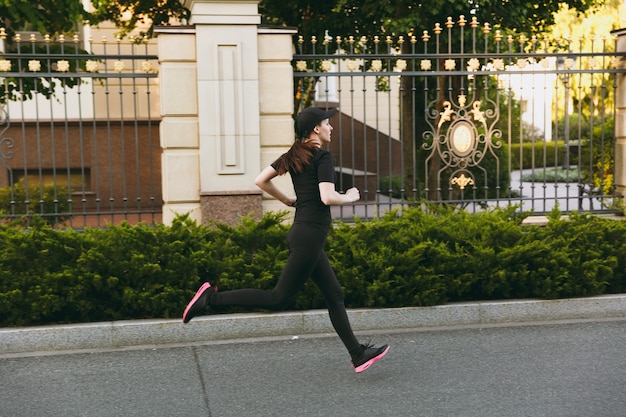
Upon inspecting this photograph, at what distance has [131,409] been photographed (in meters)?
5.37

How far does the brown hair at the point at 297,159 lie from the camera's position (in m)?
5.80

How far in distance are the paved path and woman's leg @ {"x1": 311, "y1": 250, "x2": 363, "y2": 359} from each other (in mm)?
256

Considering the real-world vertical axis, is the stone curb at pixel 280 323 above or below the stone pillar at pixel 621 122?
below

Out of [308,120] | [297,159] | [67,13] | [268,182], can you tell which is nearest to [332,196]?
[297,159]

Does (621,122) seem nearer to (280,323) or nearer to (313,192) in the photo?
(280,323)

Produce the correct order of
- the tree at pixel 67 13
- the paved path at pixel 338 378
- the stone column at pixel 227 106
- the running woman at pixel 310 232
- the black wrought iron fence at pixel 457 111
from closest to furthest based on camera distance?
the paved path at pixel 338 378, the running woman at pixel 310 232, the stone column at pixel 227 106, the black wrought iron fence at pixel 457 111, the tree at pixel 67 13

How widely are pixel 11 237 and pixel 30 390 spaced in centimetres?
168

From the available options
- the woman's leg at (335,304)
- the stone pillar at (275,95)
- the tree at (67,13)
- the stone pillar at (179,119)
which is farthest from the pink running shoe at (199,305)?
the tree at (67,13)

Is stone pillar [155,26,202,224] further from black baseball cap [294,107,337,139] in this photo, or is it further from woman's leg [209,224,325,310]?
black baseball cap [294,107,337,139]

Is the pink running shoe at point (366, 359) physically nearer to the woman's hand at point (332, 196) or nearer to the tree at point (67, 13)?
the woman's hand at point (332, 196)

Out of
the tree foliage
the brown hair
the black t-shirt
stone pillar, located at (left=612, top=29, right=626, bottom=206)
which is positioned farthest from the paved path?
the tree foliage

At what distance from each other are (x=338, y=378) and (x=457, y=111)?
4.45 m

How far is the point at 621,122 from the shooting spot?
9.87 meters

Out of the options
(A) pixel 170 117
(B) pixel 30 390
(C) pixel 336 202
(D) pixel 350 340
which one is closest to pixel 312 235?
(C) pixel 336 202
